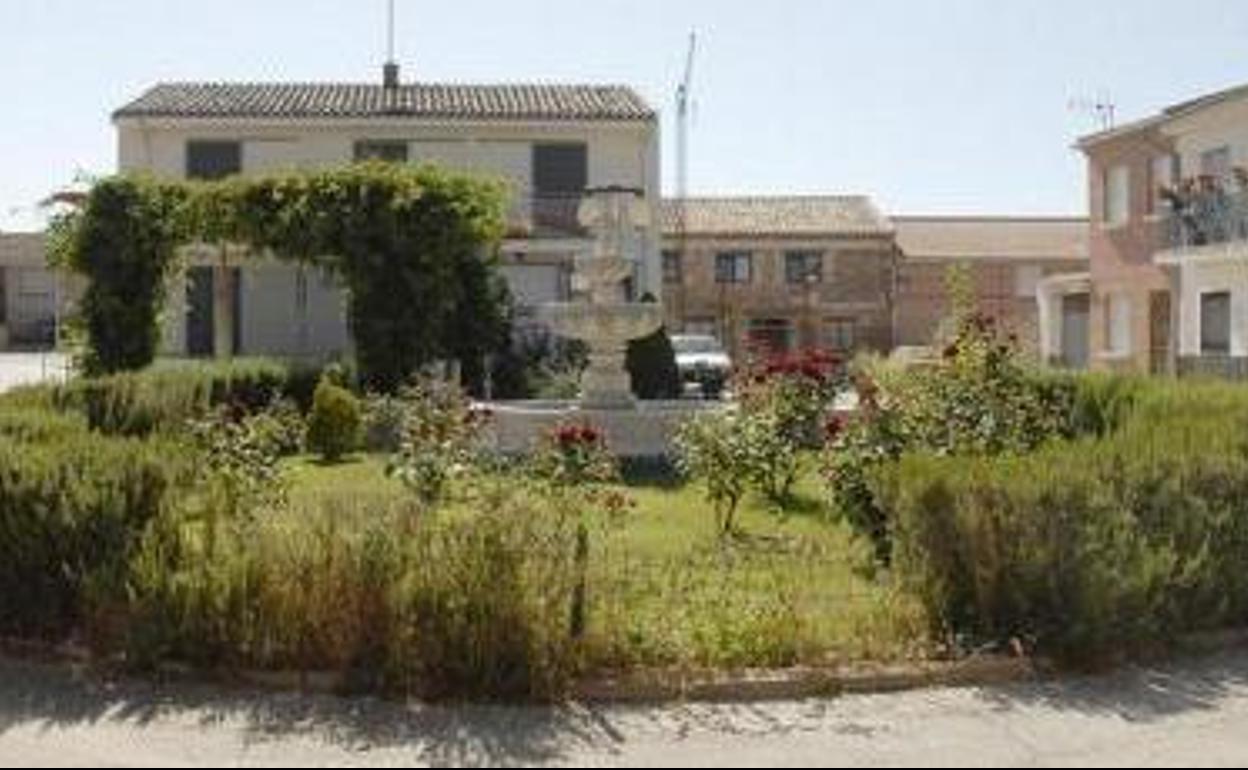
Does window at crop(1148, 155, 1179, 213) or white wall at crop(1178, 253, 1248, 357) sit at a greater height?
window at crop(1148, 155, 1179, 213)

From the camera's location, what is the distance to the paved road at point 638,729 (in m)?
6.95

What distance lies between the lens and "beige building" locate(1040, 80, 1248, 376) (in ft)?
113

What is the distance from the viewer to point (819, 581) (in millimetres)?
10734

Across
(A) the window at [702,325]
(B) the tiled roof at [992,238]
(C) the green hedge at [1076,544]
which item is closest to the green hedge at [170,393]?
(C) the green hedge at [1076,544]

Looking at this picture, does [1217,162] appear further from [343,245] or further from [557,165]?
[343,245]

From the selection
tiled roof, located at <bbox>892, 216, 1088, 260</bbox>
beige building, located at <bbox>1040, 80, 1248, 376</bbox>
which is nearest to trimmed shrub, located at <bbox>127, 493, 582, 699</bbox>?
beige building, located at <bbox>1040, 80, 1248, 376</bbox>

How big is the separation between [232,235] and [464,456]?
15731 millimetres

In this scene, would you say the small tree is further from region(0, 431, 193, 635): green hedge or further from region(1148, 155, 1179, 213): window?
region(1148, 155, 1179, 213): window

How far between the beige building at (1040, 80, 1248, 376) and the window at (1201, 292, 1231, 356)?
20mm

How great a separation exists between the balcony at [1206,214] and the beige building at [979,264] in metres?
24.2

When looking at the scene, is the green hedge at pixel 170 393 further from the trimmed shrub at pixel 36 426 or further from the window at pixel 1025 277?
the window at pixel 1025 277

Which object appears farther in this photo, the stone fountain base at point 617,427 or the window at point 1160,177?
the window at point 1160,177

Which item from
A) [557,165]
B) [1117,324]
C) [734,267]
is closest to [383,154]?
[557,165]

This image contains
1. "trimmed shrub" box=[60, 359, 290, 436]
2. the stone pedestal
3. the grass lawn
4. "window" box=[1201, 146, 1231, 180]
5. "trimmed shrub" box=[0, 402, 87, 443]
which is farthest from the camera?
"window" box=[1201, 146, 1231, 180]
